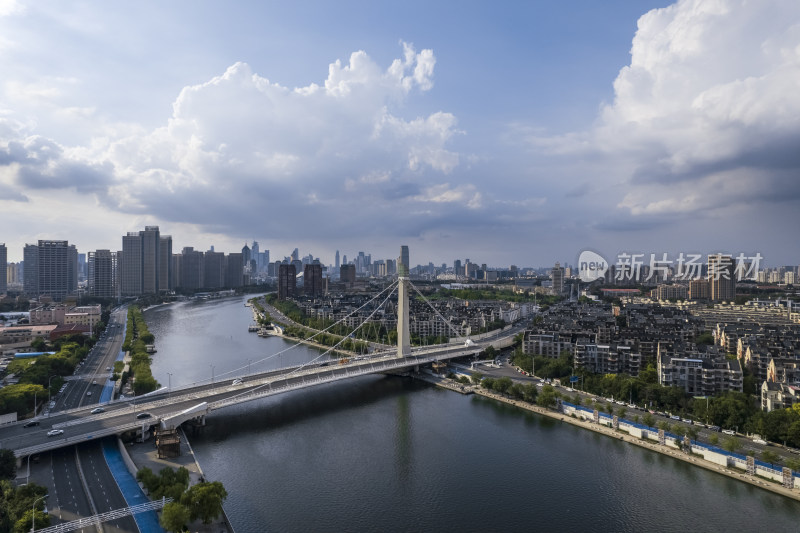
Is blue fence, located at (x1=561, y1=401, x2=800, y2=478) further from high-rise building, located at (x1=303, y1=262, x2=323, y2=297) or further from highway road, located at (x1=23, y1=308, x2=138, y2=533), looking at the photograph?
high-rise building, located at (x1=303, y1=262, x2=323, y2=297)

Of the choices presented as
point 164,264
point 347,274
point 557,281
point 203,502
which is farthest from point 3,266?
point 557,281

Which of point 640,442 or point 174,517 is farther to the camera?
point 640,442

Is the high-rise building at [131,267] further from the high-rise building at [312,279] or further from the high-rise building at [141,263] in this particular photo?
the high-rise building at [312,279]

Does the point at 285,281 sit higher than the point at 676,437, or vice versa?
the point at 285,281

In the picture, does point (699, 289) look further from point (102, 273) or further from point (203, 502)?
point (102, 273)

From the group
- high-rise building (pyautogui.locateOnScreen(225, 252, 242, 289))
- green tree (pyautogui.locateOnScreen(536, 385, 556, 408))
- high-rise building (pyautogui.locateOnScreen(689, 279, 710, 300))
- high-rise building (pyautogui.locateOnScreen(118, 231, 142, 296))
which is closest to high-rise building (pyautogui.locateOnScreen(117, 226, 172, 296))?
high-rise building (pyautogui.locateOnScreen(118, 231, 142, 296))

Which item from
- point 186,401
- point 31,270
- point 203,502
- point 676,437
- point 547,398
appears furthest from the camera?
point 31,270

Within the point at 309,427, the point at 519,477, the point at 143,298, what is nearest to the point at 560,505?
the point at 519,477
